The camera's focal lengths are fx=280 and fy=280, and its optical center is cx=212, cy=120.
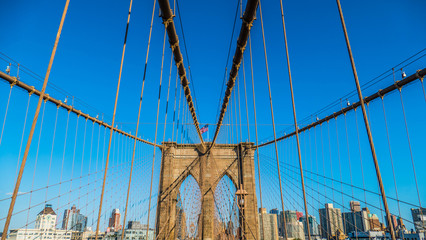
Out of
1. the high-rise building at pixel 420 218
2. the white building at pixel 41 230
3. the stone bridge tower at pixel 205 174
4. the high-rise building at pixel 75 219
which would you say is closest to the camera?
the high-rise building at pixel 420 218

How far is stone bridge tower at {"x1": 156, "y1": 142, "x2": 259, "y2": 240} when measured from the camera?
1961cm

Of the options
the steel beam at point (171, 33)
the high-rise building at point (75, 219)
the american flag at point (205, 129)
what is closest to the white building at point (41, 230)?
the high-rise building at point (75, 219)

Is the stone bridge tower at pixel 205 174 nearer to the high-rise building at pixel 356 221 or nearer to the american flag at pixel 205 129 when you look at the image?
the american flag at pixel 205 129

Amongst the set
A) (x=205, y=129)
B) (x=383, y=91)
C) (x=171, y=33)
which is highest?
(x=205, y=129)

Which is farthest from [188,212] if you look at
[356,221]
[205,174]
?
[356,221]

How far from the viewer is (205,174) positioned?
21.2 m

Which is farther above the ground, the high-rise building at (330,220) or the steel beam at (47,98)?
the steel beam at (47,98)

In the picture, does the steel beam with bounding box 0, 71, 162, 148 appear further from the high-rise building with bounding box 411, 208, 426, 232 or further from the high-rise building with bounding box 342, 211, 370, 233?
the high-rise building with bounding box 342, 211, 370, 233

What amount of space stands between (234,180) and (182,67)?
40.6 ft

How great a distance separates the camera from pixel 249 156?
2166 cm

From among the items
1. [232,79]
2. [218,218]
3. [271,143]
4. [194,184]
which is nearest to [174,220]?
[194,184]

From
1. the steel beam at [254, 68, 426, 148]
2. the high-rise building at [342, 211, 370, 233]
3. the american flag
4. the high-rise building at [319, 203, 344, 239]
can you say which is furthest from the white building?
the american flag

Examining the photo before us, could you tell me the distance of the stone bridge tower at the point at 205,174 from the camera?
1961cm

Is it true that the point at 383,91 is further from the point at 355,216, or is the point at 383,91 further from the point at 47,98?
the point at 47,98
